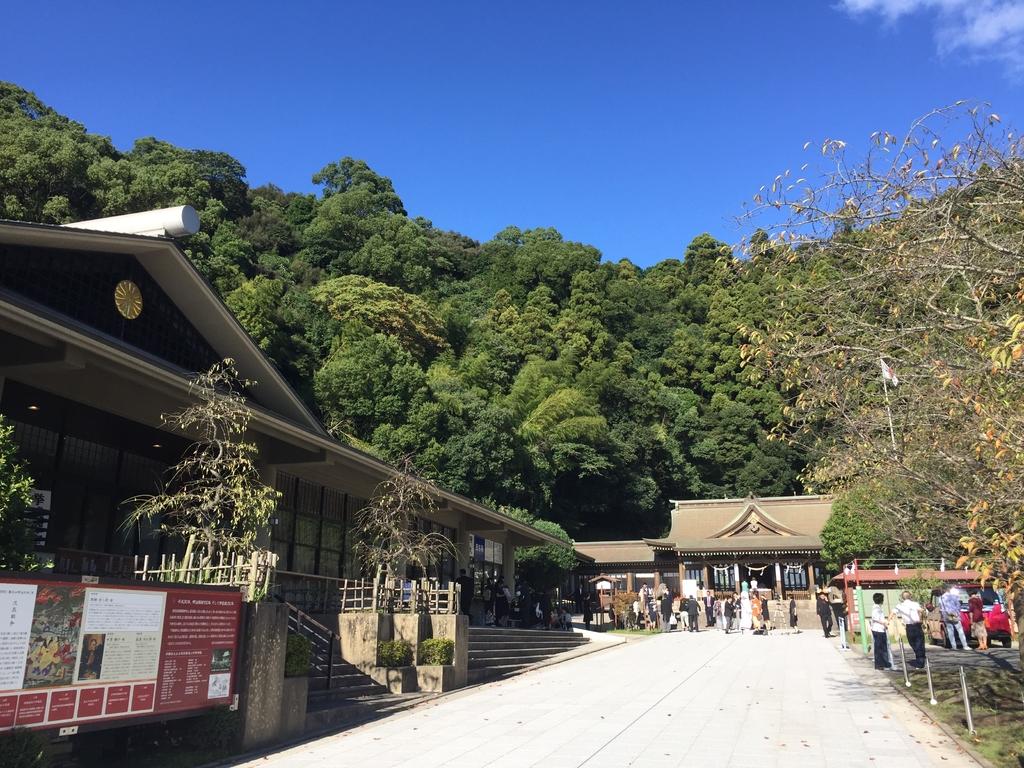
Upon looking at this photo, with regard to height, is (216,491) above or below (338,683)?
above

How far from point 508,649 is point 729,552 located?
24782 mm

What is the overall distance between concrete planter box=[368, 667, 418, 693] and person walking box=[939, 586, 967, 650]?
13505mm

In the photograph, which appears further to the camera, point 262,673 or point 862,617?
point 862,617

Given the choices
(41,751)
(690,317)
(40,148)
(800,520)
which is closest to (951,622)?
(41,751)

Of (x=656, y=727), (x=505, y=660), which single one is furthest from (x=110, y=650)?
(x=505, y=660)

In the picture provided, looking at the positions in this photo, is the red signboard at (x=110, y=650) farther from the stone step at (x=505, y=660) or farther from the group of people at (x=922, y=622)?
the group of people at (x=922, y=622)

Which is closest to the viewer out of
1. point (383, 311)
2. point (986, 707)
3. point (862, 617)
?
point (986, 707)

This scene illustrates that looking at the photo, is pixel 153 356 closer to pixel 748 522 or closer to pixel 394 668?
pixel 394 668

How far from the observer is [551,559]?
33469 mm

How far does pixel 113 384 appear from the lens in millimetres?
11680

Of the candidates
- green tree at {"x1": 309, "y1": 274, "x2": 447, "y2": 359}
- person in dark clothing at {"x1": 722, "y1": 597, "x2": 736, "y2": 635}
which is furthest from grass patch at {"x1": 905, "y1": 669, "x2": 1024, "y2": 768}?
green tree at {"x1": 309, "y1": 274, "x2": 447, "y2": 359}

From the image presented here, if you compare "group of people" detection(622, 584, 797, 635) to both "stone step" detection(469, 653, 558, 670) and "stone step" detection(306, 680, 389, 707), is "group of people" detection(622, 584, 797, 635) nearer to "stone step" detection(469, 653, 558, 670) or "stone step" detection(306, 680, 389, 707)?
"stone step" detection(469, 653, 558, 670)

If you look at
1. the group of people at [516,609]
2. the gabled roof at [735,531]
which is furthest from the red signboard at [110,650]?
the gabled roof at [735,531]

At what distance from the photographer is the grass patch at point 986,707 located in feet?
27.8
